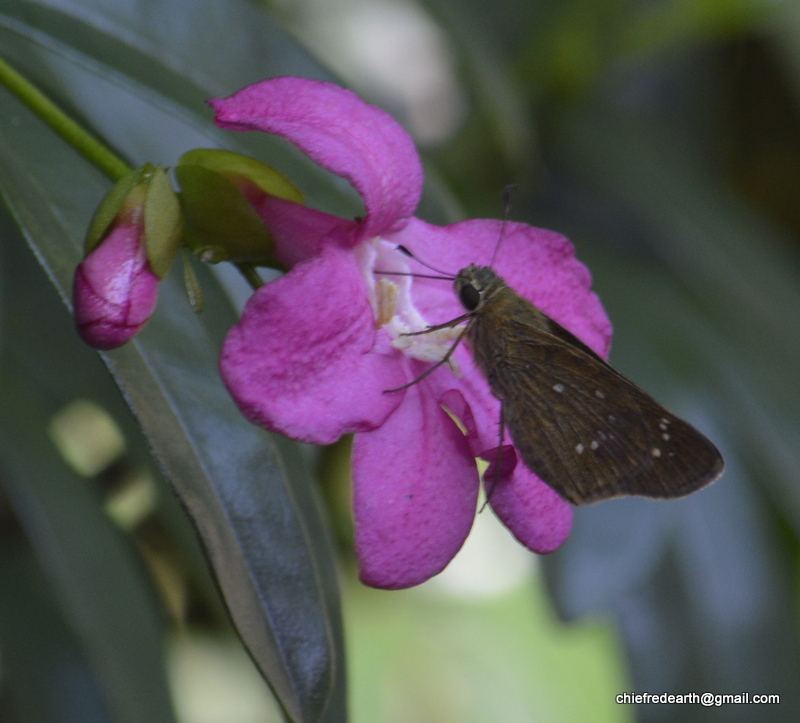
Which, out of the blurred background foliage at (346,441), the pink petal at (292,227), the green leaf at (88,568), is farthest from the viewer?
the green leaf at (88,568)

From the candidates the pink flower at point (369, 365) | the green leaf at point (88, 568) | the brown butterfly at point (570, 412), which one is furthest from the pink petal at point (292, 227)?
the green leaf at point (88, 568)

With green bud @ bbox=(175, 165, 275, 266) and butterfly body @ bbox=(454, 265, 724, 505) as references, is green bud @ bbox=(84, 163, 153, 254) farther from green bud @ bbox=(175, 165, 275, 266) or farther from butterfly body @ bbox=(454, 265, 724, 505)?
butterfly body @ bbox=(454, 265, 724, 505)

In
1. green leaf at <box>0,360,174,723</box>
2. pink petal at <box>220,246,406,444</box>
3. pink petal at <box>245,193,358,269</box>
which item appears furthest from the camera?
green leaf at <box>0,360,174,723</box>

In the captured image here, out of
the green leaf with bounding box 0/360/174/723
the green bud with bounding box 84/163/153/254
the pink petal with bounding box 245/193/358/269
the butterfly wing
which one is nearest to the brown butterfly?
the butterfly wing

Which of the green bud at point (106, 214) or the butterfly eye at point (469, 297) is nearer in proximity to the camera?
the green bud at point (106, 214)

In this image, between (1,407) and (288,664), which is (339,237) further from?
(1,407)

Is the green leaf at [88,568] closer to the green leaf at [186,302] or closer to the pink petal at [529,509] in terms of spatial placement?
the green leaf at [186,302]

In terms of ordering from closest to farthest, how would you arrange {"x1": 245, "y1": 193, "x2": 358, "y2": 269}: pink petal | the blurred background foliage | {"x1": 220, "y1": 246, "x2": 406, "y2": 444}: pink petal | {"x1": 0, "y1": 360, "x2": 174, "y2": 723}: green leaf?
{"x1": 220, "y1": 246, "x2": 406, "y2": 444}: pink petal < {"x1": 245, "y1": 193, "x2": 358, "y2": 269}: pink petal < the blurred background foliage < {"x1": 0, "y1": 360, "x2": 174, "y2": 723}: green leaf
